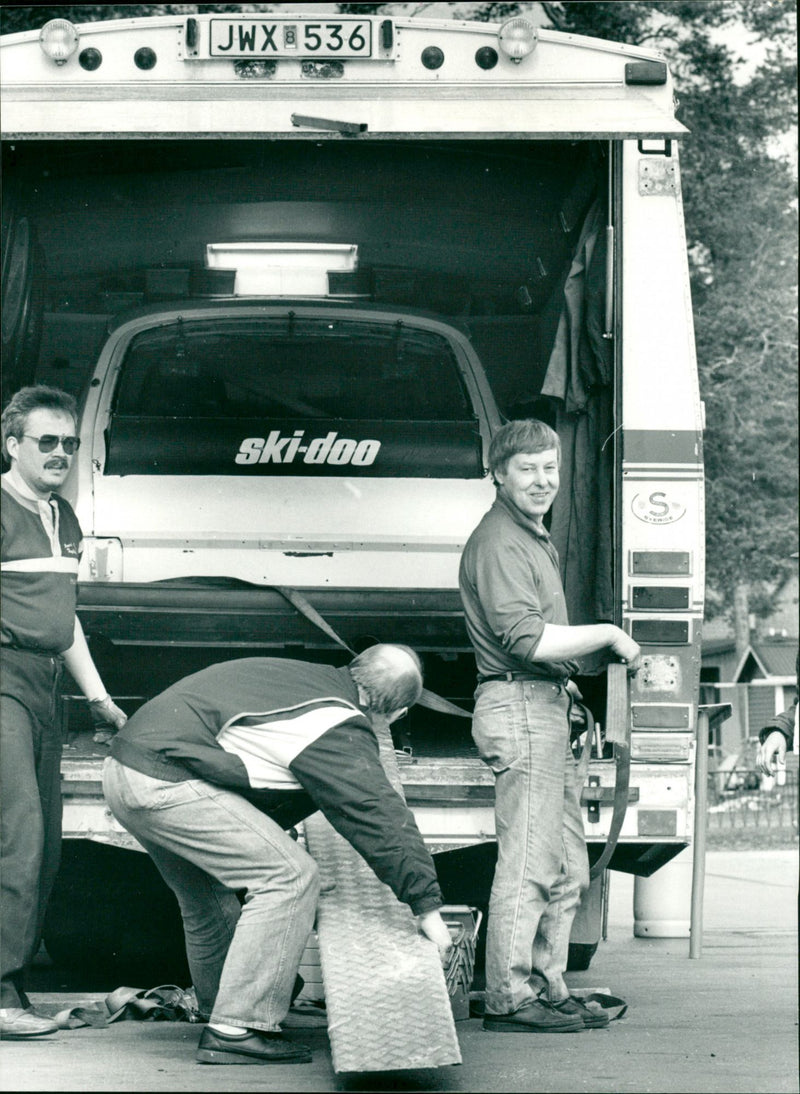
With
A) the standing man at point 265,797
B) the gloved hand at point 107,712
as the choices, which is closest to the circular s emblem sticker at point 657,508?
the standing man at point 265,797

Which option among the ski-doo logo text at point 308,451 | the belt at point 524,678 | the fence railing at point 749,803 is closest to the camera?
the belt at point 524,678

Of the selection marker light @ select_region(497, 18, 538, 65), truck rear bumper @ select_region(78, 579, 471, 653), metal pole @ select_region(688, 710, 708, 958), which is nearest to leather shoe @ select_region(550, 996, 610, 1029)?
metal pole @ select_region(688, 710, 708, 958)

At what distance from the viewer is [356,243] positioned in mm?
7082

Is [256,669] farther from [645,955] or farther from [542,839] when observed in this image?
[645,955]

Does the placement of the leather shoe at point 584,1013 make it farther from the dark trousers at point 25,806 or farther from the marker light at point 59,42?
the marker light at point 59,42

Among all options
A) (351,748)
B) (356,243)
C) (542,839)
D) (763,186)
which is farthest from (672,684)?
(763,186)

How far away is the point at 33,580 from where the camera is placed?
5.21m

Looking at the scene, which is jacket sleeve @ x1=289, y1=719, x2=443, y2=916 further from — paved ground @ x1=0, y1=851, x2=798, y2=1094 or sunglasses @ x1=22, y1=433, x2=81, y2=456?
sunglasses @ x1=22, y1=433, x2=81, y2=456

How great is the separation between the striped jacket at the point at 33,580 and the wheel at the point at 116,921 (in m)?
0.99

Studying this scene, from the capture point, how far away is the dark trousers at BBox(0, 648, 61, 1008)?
5.02 meters

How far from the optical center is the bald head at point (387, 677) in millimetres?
4863

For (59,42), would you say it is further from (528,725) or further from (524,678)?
(528,725)

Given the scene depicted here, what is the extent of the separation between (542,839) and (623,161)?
6.84 ft

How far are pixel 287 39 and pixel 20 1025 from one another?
284 centimetres
